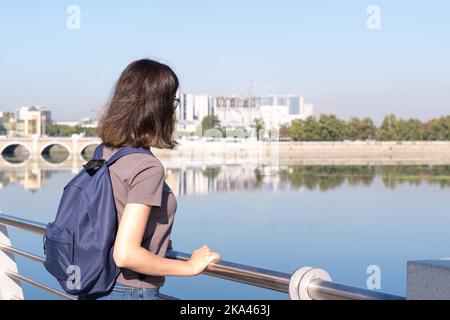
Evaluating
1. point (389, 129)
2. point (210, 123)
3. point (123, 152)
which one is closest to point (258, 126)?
point (210, 123)

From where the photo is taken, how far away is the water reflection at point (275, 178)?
4097cm

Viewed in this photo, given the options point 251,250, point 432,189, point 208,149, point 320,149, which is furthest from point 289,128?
point 251,250

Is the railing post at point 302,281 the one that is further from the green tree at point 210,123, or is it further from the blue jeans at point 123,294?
the green tree at point 210,123

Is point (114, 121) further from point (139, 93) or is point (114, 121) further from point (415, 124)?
point (415, 124)

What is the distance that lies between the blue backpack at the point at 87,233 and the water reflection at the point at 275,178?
34386mm

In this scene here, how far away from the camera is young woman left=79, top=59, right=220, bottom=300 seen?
5.56ft

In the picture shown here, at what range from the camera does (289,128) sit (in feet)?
265

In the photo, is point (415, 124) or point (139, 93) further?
point (415, 124)

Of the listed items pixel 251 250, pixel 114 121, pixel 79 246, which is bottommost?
pixel 251 250

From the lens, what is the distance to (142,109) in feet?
5.85

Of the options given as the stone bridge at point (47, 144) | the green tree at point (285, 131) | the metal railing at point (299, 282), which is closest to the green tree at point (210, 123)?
the green tree at point (285, 131)

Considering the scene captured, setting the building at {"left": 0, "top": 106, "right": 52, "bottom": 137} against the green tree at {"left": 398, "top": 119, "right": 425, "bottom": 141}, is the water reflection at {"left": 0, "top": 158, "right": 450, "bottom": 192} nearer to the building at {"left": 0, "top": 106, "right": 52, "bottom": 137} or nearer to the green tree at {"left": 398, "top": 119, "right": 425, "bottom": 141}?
the green tree at {"left": 398, "top": 119, "right": 425, "bottom": 141}

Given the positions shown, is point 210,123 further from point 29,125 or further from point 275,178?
point 275,178
